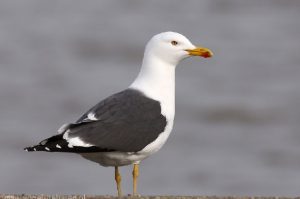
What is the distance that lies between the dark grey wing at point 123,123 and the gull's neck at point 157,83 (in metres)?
0.05

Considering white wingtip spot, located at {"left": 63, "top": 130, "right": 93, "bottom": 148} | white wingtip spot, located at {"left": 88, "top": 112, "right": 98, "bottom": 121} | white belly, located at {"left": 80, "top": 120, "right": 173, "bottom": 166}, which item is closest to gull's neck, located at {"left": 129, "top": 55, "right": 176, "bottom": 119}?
white belly, located at {"left": 80, "top": 120, "right": 173, "bottom": 166}

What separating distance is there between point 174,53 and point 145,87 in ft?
1.27

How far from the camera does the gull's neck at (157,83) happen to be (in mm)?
7289

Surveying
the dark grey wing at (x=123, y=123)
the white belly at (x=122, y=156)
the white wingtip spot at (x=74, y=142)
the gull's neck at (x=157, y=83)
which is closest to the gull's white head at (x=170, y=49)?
the gull's neck at (x=157, y=83)

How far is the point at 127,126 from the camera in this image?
7164 millimetres

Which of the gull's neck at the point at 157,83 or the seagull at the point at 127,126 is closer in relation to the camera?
the seagull at the point at 127,126

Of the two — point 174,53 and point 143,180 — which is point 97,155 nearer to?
point 174,53

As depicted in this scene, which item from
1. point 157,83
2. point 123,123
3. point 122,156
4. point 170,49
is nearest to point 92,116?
point 123,123

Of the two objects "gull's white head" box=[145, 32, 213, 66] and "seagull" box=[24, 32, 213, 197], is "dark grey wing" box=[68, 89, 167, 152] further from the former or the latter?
"gull's white head" box=[145, 32, 213, 66]

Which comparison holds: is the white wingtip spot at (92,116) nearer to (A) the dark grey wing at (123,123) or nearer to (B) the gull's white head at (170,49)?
(A) the dark grey wing at (123,123)

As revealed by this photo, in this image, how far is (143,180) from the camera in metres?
13.2

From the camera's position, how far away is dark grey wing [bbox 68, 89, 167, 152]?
23.0 ft

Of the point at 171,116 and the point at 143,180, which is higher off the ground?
the point at 143,180

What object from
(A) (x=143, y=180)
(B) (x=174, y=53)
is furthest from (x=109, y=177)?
(B) (x=174, y=53)
